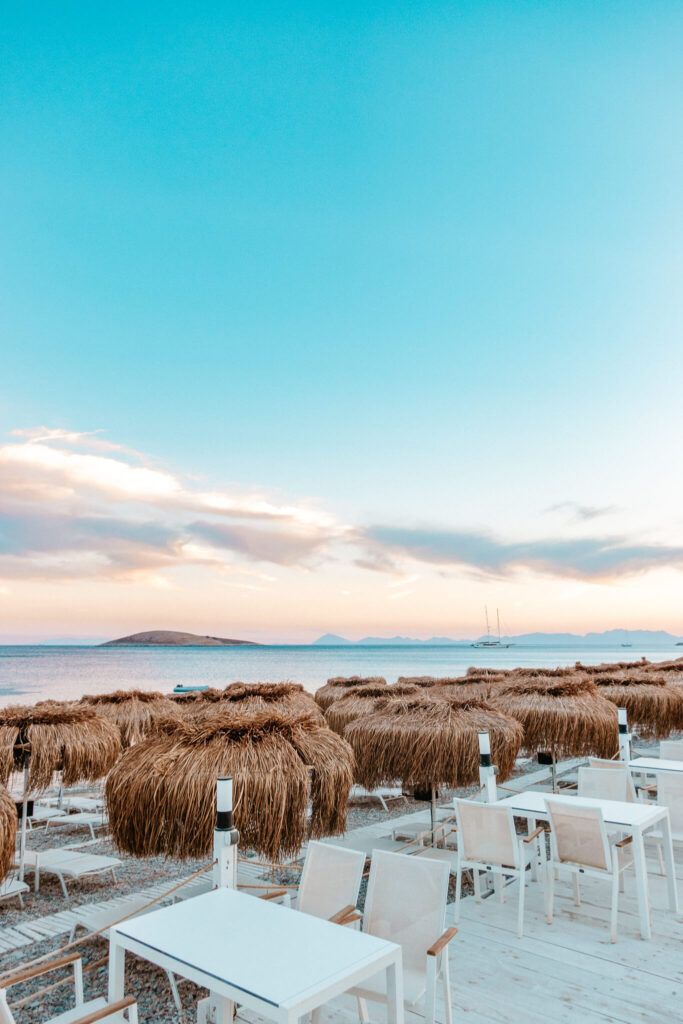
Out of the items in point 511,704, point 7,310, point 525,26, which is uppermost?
point 525,26

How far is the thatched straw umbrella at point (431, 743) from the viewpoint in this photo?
18.9 feet

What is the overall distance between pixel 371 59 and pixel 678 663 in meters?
13.7

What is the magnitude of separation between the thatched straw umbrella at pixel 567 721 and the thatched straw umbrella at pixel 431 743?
1303 millimetres

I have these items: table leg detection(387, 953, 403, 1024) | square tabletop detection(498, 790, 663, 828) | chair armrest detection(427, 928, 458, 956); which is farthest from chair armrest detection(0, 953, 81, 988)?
square tabletop detection(498, 790, 663, 828)

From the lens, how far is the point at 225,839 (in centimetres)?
332

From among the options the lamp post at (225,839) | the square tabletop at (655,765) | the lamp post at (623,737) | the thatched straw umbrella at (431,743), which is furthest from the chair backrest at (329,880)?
the lamp post at (623,737)

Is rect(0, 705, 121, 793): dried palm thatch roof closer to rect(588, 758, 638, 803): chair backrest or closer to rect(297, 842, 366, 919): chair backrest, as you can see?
rect(297, 842, 366, 919): chair backrest

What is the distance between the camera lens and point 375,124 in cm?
1384

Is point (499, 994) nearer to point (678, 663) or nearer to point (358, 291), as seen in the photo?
point (678, 663)

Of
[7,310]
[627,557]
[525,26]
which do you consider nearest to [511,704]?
[525,26]

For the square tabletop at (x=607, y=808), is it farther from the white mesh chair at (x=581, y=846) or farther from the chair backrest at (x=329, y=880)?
the chair backrest at (x=329, y=880)

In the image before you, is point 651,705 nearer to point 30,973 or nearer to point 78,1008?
point 78,1008

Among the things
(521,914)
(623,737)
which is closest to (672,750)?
(623,737)

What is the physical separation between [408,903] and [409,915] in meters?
0.05
